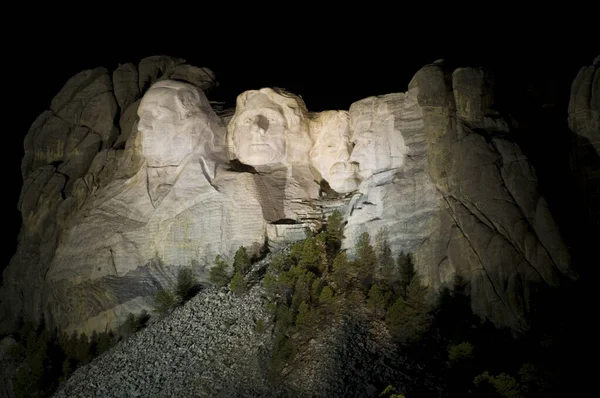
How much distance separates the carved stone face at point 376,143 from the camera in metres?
30.9

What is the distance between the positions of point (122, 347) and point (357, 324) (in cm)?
1072

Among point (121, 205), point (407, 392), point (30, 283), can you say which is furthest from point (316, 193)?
point (30, 283)

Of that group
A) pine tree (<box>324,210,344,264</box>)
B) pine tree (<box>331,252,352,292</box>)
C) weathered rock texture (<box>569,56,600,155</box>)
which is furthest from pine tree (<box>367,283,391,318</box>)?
weathered rock texture (<box>569,56,600,155</box>)

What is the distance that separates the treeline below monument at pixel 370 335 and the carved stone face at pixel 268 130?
5.66 metres

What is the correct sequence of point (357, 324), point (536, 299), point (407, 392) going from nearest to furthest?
1. point (407, 392)
2. point (536, 299)
3. point (357, 324)

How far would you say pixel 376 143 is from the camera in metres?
31.7

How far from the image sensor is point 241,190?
32.8 meters

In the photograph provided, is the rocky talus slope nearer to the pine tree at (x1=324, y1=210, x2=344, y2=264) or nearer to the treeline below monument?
the treeline below monument

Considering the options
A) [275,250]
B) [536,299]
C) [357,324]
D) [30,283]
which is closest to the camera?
[536,299]

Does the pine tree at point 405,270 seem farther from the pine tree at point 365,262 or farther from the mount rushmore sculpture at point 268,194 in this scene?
the pine tree at point 365,262

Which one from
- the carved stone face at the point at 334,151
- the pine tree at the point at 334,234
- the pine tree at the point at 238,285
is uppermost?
the carved stone face at the point at 334,151

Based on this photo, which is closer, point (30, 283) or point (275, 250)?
point (275, 250)

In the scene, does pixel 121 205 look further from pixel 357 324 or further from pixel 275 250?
pixel 357 324

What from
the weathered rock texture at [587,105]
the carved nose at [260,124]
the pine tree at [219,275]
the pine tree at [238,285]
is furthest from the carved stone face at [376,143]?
the pine tree at [219,275]
